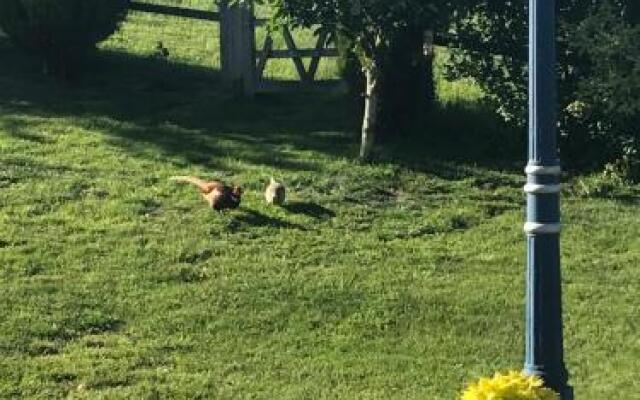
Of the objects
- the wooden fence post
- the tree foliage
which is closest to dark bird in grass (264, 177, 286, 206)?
the tree foliage

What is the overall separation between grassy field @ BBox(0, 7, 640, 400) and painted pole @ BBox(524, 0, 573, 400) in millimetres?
1288

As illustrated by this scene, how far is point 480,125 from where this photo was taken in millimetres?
10203

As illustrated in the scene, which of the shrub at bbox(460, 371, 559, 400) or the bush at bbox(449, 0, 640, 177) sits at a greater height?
the bush at bbox(449, 0, 640, 177)

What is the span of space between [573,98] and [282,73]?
13.5 ft

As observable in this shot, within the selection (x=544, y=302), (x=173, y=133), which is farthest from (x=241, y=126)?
(x=544, y=302)

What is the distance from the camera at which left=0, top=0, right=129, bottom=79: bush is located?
1169 centimetres

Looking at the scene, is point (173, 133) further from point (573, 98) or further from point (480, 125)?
point (573, 98)

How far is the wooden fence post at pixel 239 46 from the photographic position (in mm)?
11586

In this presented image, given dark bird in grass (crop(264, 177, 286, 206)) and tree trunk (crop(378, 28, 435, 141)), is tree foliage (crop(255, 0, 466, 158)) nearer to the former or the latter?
tree trunk (crop(378, 28, 435, 141))

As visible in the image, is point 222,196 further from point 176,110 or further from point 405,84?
point 176,110

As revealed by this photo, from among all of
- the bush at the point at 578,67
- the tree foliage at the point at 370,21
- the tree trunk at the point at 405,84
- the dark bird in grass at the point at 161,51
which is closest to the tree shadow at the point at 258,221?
the tree foliage at the point at 370,21

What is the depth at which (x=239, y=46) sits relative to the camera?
1167cm

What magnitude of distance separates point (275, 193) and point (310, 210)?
27 cm

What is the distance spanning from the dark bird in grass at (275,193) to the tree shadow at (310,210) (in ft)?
0.20
